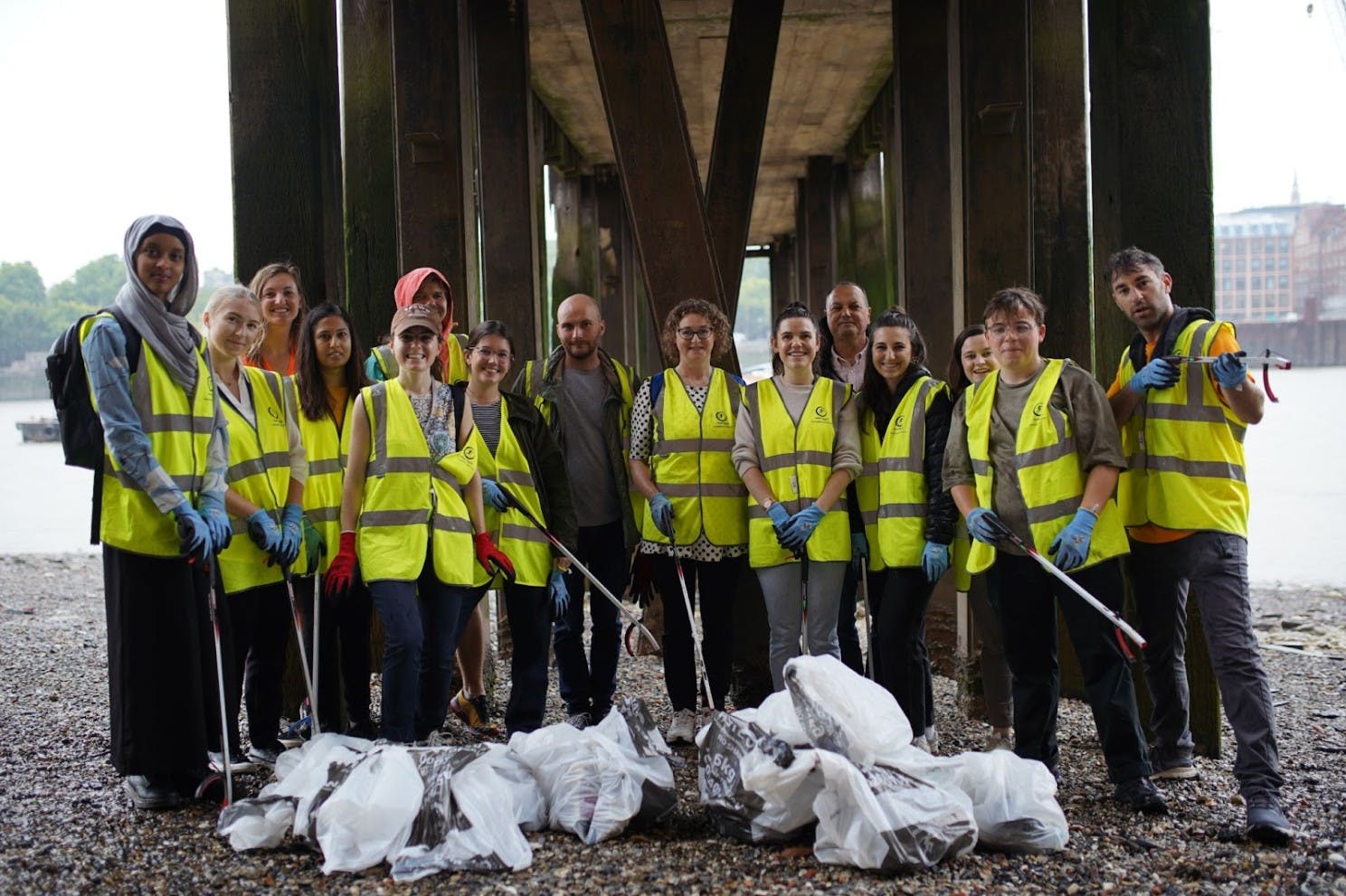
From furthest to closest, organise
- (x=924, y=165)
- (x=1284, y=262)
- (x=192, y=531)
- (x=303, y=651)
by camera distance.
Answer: (x=1284, y=262) < (x=924, y=165) < (x=303, y=651) < (x=192, y=531)

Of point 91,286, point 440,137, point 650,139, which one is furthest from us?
point 91,286

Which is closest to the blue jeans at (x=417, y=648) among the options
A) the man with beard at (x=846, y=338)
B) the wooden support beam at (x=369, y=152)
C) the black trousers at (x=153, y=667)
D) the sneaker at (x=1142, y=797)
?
the black trousers at (x=153, y=667)

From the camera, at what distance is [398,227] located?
5.39m

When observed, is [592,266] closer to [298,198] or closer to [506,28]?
[506,28]

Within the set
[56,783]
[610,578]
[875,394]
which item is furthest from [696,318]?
[56,783]

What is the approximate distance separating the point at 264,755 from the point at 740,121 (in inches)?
131

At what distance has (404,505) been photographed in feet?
12.9

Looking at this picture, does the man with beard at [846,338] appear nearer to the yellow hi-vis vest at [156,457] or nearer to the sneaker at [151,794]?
the yellow hi-vis vest at [156,457]

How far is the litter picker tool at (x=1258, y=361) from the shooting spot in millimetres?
3547

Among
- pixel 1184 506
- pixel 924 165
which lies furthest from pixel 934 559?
pixel 924 165

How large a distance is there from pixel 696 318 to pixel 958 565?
1.27 m

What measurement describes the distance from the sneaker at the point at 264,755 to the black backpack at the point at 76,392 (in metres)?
1.13

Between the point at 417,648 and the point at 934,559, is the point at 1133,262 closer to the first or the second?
the point at 934,559

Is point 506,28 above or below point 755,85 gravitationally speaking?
above
